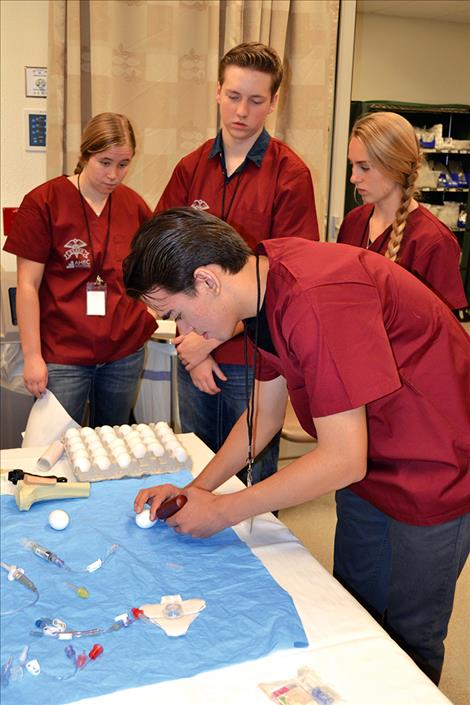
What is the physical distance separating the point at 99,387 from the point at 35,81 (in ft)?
4.71

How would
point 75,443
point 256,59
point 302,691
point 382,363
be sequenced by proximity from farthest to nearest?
point 256,59
point 75,443
point 382,363
point 302,691

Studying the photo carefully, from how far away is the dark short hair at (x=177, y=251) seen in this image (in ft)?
3.48

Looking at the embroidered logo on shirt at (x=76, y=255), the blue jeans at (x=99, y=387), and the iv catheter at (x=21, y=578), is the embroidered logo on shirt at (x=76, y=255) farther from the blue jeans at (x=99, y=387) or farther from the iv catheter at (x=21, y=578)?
the iv catheter at (x=21, y=578)

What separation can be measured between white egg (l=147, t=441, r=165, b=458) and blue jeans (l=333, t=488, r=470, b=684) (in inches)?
16.1

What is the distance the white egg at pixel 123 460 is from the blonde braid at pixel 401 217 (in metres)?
0.82

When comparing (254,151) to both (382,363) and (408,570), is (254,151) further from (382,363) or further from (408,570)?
(408,570)

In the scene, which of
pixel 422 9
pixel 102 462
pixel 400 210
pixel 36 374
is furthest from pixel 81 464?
pixel 422 9

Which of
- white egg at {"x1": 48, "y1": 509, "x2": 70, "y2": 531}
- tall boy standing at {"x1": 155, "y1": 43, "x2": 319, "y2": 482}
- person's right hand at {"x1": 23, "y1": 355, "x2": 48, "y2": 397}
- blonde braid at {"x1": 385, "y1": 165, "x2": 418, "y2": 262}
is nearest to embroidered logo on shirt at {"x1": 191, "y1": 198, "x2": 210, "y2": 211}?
tall boy standing at {"x1": 155, "y1": 43, "x2": 319, "y2": 482}

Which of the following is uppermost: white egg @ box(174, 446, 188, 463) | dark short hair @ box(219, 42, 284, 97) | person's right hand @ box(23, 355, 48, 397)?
dark short hair @ box(219, 42, 284, 97)

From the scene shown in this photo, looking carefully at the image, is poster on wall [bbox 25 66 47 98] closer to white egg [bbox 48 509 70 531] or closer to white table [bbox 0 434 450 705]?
white egg [bbox 48 509 70 531]

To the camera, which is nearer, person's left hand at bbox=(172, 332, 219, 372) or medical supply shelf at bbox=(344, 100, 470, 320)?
person's left hand at bbox=(172, 332, 219, 372)

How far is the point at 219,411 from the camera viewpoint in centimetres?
192

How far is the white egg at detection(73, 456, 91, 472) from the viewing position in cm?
152

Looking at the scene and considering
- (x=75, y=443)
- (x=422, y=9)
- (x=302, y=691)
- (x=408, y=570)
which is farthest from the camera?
(x=422, y=9)
